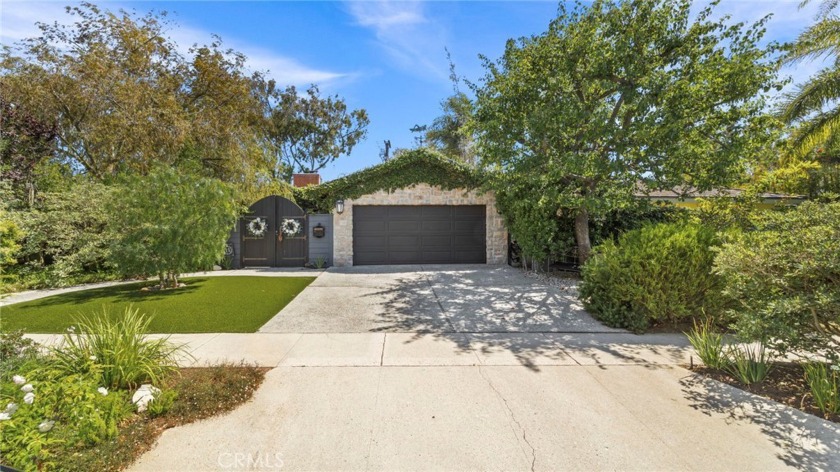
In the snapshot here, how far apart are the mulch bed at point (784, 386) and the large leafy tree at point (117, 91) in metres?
12.8

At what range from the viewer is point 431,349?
414 cm

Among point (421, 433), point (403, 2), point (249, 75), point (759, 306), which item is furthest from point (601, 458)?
point (249, 75)

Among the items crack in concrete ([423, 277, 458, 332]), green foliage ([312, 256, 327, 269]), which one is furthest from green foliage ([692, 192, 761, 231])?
green foliage ([312, 256, 327, 269])

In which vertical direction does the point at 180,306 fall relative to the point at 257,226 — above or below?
below

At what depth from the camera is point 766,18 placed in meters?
6.76

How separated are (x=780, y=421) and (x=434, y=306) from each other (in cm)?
447

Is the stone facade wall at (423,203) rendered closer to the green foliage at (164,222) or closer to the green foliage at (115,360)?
the green foliage at (164,222)

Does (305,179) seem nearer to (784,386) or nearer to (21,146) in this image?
(21,146)

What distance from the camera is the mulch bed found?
284cm

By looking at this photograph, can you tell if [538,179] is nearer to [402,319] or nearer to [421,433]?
[402,319]

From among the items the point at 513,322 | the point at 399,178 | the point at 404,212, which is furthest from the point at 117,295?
the point at 513,322

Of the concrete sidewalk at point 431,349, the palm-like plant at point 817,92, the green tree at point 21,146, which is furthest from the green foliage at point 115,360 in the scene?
the palm-like plant at point 817,92

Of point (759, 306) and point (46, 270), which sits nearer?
point (759, 306)

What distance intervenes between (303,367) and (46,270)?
10158mm
